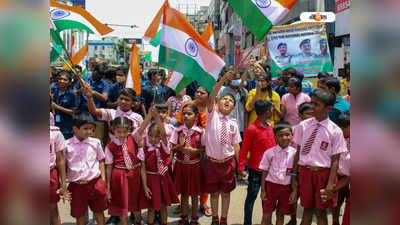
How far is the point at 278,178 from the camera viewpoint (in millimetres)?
3574

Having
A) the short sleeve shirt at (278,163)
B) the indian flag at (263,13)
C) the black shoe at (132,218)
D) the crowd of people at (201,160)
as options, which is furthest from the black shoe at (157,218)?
the indian flag at (263,13)

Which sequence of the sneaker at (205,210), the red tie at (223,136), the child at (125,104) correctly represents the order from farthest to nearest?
1. the sneaker at (205,210)
2. the child at (125,104)
3. the red tie at (223,136)

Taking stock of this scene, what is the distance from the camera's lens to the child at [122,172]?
3.72 metres

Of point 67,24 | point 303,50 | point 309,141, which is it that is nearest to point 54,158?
point 309,141

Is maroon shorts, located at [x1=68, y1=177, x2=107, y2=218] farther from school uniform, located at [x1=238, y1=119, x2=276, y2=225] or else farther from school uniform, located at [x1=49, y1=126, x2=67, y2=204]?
school uniform, located at [x1=238, y1=119, x2=276, y2=225]

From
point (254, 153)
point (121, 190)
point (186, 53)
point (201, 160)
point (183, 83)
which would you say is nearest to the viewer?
point (121, 190)

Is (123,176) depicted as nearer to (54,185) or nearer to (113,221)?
(54,185)

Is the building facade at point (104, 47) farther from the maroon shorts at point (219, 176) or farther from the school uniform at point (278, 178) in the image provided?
the school uniform at point (278, 178)

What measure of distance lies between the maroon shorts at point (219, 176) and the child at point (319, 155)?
85 centimetres

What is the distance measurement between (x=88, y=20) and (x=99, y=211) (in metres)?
3.01

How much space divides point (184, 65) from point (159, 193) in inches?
54.7

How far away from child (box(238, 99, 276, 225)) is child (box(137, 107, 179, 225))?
79 cm

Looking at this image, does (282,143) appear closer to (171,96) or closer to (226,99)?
(226,99)

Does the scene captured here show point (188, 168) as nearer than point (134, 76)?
Yes
